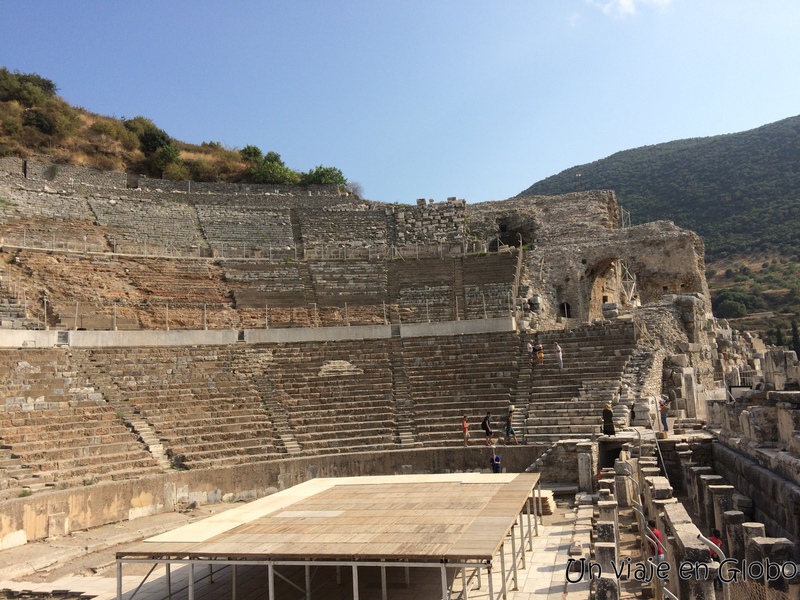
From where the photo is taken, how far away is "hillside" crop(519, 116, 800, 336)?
158 ft

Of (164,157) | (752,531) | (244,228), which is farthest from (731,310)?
(752,531)

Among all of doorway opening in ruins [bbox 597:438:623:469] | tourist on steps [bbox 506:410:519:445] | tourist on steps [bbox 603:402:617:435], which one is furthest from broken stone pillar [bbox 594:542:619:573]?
tourist on steps [bbox 506:410:519:445]

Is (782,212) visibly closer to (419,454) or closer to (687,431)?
(687,431)

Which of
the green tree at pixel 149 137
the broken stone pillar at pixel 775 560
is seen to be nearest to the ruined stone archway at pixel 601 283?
the broken stone pillar at pixel 775 560

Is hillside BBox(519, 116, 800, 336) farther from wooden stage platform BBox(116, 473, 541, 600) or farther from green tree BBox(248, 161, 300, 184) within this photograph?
wooden stage platform BBox(116, 473, 541, 600)

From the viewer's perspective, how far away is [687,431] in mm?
15375

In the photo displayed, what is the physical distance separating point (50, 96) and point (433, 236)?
24018mm

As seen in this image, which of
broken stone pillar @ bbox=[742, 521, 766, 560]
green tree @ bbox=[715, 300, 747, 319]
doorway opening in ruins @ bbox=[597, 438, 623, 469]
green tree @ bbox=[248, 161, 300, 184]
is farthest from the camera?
green tree @ bbox=[715, 300, 747, 319]

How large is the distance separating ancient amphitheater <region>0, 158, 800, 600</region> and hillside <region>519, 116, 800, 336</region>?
22.6 metres

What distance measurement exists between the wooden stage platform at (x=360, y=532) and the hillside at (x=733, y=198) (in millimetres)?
39470

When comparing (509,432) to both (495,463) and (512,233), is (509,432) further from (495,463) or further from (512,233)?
(512,233)

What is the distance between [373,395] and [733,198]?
55.9m

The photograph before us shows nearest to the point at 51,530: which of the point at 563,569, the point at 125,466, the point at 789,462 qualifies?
the point at 125,466

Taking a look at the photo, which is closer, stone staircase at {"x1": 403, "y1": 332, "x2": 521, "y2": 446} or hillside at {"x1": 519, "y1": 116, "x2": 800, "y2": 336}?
stone staircase at {"x1": 403, "y1": 332, "x2": 521, "y2": 446}
